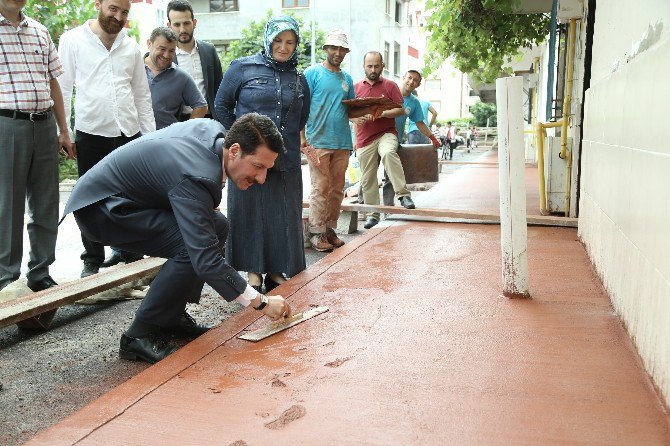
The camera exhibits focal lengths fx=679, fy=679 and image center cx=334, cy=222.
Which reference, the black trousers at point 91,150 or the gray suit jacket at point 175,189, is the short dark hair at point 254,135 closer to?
the gray suit jacket at point 175,189

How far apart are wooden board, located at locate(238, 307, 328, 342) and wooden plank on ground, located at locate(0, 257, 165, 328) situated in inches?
40.8

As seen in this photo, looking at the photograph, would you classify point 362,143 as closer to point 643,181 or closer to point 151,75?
point 151,75

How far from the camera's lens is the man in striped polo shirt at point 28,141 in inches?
150

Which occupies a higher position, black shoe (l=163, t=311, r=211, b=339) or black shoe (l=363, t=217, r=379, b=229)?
black shoe (l=163, t=311, r=211, b=339)

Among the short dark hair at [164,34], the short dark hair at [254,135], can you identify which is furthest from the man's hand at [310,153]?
the short dark hair at [254,135]

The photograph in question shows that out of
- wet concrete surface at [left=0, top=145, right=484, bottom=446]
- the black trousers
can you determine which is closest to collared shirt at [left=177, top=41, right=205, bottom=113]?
the black trousers

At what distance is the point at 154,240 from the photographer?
3322 mm

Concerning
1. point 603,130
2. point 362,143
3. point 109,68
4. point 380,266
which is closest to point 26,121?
point 109,68

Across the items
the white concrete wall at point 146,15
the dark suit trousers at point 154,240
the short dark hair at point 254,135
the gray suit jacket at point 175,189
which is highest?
the white concrete wall at point 146,15

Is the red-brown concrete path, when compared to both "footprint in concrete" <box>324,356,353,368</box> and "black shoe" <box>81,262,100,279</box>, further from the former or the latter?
"black shoe" <box>81,262,100,279</box>

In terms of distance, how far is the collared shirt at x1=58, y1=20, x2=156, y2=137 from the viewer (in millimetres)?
4488

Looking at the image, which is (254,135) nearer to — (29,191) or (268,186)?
(268,186)

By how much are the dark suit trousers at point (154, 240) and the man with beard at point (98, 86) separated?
4.00ft

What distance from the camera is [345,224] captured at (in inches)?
300
